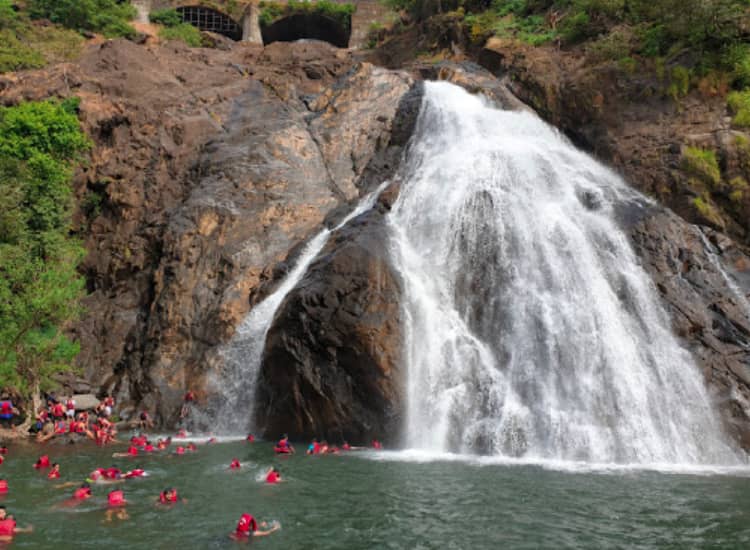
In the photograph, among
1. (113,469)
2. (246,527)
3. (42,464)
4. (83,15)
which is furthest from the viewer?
(83,15)

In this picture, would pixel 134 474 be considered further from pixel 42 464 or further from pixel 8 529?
pixel 8 529

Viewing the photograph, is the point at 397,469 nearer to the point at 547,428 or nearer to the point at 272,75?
the point at 547,428

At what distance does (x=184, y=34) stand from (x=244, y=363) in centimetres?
3963

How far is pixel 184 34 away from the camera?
53.8m

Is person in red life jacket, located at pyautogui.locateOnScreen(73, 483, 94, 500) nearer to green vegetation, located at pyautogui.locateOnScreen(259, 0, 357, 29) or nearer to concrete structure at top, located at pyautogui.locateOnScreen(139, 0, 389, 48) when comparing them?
concrete structure at top, located at pyautogui.locateOnScreen(139, 0, 389, 48)

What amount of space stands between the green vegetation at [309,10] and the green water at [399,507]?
53025 mm

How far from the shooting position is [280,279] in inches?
1091

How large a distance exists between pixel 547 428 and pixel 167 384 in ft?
51.9

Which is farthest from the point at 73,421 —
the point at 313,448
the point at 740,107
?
the point at 740,107

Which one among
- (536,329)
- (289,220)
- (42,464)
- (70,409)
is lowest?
(42,464)

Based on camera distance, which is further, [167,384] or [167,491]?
[167,384]

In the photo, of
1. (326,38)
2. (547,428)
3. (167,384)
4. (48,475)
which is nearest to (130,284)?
(167,384)

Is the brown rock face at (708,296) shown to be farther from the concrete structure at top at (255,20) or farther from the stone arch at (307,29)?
the stone arch at (307,29)

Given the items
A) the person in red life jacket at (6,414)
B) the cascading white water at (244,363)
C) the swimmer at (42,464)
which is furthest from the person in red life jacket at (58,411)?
the swimmer at (42,464)
